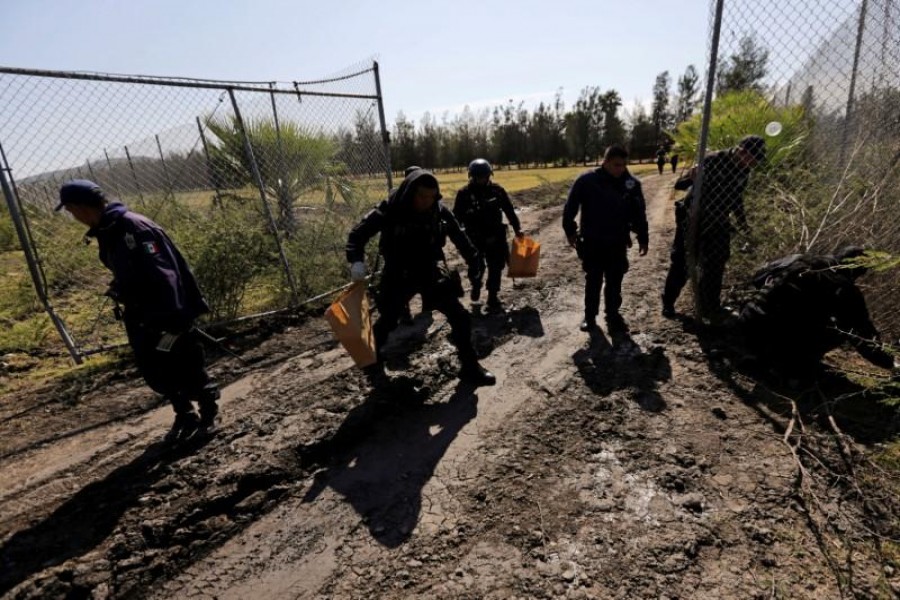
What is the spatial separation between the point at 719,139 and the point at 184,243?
9.65 meters

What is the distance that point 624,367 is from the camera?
12.5 feet

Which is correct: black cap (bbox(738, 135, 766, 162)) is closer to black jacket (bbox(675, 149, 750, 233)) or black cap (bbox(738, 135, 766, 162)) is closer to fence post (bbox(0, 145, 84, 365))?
black jacket (bbox(675, 149, 750, 233))

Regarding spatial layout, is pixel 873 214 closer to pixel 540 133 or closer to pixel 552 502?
pixel 552 502

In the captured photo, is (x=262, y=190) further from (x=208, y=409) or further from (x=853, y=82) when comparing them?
(x=853, y=82)

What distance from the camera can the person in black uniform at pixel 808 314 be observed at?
3074mm

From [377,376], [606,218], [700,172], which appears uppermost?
[700,172]

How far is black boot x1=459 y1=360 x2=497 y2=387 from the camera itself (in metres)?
3.63

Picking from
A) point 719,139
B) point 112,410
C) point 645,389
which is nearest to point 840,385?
point 645,389

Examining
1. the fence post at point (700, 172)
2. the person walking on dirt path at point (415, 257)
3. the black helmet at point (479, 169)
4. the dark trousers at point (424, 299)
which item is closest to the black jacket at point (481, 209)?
the black helmet at point (479, 169)

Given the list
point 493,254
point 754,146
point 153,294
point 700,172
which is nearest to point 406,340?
point 493,254

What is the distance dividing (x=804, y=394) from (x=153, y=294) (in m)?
4.51

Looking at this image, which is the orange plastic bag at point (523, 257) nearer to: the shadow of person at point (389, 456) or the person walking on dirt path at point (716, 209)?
the person walking on dirt path at point (716, 209)

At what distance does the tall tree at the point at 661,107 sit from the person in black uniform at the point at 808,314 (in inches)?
1931

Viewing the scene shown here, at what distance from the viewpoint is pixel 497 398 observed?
344cm
